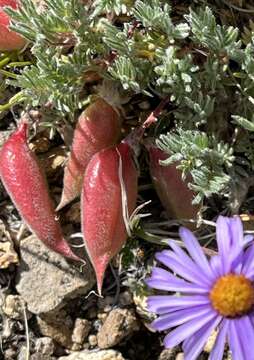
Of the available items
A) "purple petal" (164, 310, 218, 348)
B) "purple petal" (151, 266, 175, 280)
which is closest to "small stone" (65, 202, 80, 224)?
"purple petal" (151, 266, 175, 280)

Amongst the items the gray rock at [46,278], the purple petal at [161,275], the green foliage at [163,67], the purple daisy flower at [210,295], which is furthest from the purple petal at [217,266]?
the gray rock at [46,278]

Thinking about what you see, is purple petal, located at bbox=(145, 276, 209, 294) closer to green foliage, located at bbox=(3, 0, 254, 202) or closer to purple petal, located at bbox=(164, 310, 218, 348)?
purple petal, located at bbox=(164, 310, 218, 348)

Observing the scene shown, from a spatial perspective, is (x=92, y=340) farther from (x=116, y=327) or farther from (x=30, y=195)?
(x=30, y=195)

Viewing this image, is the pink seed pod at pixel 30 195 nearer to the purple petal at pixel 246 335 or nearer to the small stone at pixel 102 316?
the small stone at pixel 102 316

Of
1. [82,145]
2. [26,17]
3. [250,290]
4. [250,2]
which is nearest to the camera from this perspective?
[250,290]

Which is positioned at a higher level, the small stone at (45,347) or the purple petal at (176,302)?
the purple petal at (176,302)

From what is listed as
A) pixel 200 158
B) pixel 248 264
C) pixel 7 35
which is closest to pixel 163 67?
pixel 200 158

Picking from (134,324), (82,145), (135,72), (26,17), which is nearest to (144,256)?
(134,324)

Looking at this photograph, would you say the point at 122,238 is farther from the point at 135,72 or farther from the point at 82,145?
the point at 135,72
